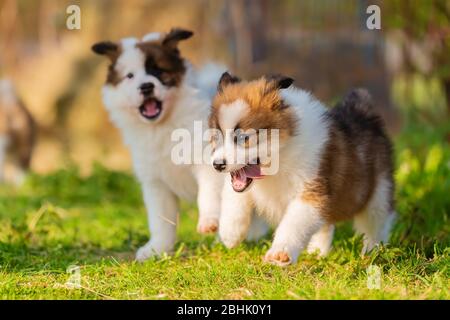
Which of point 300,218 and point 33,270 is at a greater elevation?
point 300,218

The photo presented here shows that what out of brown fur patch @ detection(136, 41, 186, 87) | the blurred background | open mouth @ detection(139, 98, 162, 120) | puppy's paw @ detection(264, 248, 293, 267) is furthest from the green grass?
the blurred background

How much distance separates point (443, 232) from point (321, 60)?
5.52 meters

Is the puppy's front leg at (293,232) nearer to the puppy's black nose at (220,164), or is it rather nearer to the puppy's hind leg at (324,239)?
the puppy's black nose at (220,164)

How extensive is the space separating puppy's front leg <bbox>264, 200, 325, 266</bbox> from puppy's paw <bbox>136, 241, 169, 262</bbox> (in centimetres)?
105

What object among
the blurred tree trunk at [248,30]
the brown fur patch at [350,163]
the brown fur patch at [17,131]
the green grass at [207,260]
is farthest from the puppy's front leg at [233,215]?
the blurred tree trunk at [248,30]

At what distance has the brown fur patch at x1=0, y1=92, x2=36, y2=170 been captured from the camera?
9852 millimetres

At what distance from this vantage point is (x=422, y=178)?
713 centimetres

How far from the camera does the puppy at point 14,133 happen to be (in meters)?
9.76

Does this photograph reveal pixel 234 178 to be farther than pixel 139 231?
No

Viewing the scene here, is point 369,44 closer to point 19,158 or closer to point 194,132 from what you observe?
point 19,158

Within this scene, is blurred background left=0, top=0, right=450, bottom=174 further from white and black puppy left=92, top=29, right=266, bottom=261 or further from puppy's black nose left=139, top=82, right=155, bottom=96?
puppy's black nose left=139, top=82, right=155, bottom=96

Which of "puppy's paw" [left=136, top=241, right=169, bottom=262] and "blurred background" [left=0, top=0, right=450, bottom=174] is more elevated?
"blurred background" [left=0, top=0, right=450, bottom=174]
